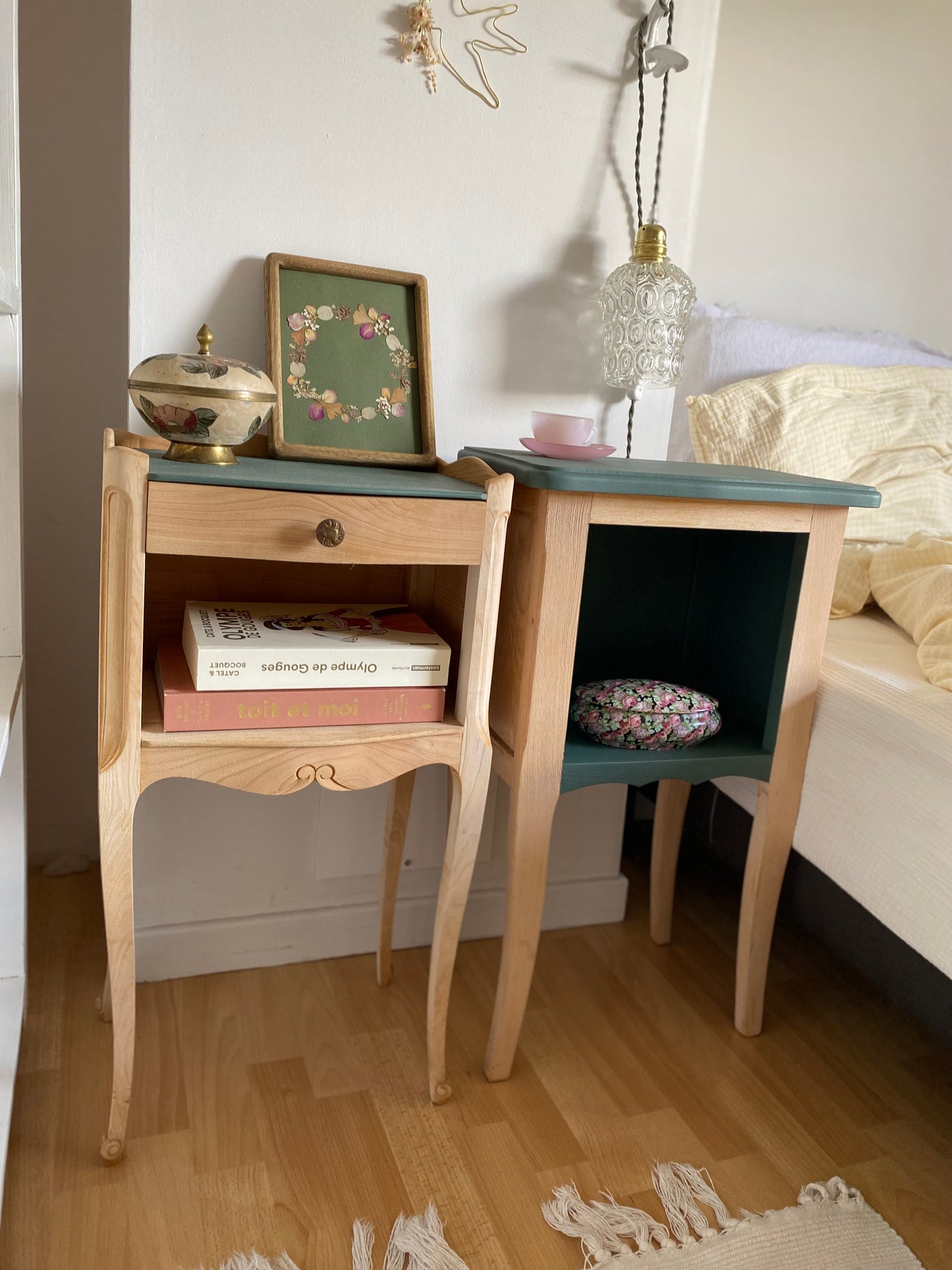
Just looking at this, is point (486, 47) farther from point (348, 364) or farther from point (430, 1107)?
point (430, 1107)

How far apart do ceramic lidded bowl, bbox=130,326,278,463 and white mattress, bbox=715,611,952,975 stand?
0.86 m

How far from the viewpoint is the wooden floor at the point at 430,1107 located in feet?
3.51

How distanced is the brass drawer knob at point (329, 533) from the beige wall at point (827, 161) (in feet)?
4.29

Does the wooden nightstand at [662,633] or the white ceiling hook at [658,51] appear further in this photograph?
the white ceiling hook at [658,51]

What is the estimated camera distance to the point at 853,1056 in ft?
4.66

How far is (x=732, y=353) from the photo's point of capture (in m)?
1.74

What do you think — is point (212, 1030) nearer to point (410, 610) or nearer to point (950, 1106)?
point (410, 610)

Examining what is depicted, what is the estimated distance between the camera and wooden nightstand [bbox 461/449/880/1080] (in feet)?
3.82

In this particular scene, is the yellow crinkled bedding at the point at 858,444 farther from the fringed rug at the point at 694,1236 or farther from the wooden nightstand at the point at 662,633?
the fringed rug at the point at 694,1236

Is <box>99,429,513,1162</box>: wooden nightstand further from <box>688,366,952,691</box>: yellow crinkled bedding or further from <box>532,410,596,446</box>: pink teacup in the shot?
<box>688,366,952,691</box>: yellow crinkled bedding

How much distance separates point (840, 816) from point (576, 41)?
117 centimetres

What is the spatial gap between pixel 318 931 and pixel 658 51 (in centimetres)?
144

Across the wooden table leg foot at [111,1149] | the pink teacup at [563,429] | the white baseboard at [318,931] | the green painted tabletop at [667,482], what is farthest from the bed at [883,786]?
the wooden table leg foot at [111,1149]

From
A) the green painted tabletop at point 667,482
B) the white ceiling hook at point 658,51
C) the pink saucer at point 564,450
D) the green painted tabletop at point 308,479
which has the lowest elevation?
the green painted tabletop at point 308,479
